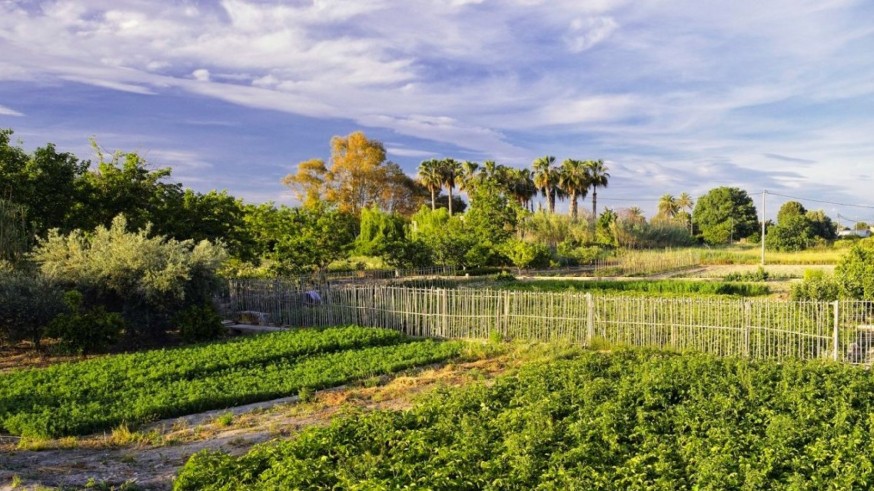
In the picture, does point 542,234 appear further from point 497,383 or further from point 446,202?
point 497,383

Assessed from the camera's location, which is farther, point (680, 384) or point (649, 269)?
point (649, 269)

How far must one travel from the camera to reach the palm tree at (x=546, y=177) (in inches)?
2493

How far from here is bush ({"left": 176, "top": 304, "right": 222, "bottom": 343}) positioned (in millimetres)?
16422

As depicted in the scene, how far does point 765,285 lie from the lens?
2897 cm

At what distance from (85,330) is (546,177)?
173ft

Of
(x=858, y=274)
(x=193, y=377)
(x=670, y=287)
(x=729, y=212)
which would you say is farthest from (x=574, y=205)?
(x=193, y=377)

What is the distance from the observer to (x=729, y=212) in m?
79.8

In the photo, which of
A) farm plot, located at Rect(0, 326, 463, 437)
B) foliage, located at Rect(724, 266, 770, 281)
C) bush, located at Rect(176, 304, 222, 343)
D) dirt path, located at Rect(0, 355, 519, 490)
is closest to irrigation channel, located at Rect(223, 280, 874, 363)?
farm plot, located at Rect(0, 326, 463, 437)

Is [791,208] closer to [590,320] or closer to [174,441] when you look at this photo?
[590,320]

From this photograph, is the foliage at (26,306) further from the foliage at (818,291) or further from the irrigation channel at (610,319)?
the foliage at (818,291)

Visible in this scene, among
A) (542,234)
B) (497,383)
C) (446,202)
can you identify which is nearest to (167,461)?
(497,383)

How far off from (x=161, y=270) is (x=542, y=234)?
1648 inches

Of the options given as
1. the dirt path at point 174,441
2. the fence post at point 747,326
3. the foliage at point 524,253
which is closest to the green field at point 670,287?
the foliage at point 524,253

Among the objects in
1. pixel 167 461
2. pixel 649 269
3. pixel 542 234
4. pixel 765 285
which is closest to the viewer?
pixel 167 461
